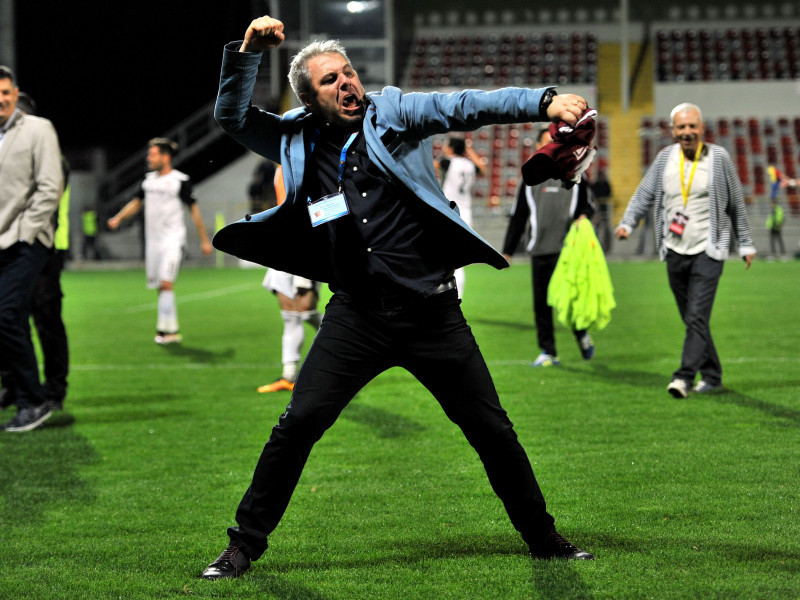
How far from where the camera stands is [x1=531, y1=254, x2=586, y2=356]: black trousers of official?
9.98 m

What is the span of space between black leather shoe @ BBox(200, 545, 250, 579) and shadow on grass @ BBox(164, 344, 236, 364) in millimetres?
6846

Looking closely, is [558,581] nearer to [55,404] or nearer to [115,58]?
[55,404]

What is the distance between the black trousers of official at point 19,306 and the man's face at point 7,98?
2.78 ft

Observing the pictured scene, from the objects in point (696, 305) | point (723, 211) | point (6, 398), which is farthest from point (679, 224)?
point (6, 398)

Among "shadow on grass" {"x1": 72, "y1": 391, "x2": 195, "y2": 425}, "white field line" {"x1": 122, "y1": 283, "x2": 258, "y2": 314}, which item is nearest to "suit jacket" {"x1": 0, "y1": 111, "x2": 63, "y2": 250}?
"shadow on grass" {"x1": 72, "y1": 391, "x2": 195, "y2": 425}

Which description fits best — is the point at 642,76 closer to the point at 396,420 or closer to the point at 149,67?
the point at 149,67

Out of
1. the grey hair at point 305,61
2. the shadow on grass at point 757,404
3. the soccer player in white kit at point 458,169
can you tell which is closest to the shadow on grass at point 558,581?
the grey hair at point 305,61

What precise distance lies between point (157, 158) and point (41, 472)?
24.0 ft

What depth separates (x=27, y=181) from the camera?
7.01 m

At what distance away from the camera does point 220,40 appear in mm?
31938

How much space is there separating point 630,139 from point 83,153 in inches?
662

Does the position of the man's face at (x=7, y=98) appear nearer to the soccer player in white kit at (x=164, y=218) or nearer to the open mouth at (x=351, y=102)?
the open mouth at (x=351, y=102)

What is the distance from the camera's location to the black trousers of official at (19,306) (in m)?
6.88

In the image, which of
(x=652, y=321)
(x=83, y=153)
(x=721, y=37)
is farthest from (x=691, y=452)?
(x=721, y=37)
